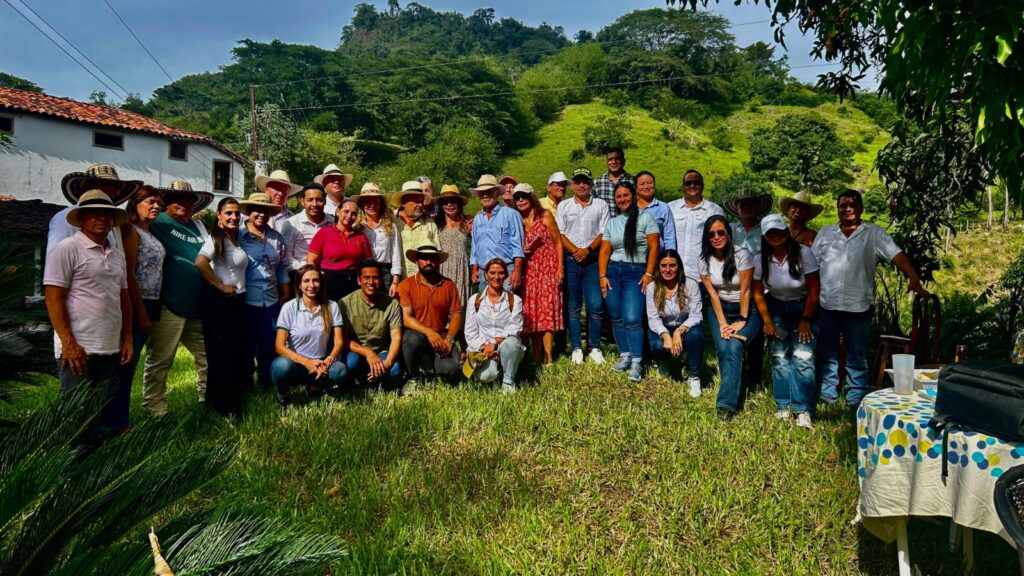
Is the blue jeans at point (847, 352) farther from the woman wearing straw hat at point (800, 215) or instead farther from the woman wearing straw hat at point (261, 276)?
the woman wearing straw hat at point (261, 276)

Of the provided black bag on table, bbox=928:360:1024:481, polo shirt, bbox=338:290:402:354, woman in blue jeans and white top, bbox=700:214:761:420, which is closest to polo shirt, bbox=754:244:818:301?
woman in blue jeans and white top, bbox=700:214:761:420

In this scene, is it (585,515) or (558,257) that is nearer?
(585,515)

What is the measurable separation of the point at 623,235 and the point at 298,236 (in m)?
3.11

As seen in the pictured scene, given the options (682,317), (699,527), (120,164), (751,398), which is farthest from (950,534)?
(120,164)

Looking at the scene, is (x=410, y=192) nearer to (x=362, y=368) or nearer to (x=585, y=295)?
(x=362, y=368)

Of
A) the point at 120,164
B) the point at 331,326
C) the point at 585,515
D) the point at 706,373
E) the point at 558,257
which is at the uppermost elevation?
the point at 120,164

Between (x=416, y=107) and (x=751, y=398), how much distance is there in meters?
69.0

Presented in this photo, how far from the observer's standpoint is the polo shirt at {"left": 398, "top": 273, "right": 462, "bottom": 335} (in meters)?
6.07

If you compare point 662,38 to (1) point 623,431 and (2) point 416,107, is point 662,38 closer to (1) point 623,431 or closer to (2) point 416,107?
(2) point 416,107

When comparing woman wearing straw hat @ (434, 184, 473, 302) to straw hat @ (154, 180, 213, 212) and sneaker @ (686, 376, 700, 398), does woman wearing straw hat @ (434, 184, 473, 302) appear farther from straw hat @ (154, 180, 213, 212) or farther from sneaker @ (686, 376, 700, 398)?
sneaker @ (686, 376, 700, 398)

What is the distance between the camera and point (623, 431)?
15.4 feet

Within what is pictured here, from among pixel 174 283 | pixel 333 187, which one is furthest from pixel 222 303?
pixel 333 187

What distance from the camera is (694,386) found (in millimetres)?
5664

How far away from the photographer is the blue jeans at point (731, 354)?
5105mm
